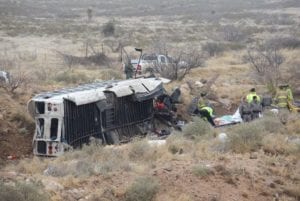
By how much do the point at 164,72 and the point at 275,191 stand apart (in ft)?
49.3

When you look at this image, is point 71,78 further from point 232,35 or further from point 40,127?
point 232,35

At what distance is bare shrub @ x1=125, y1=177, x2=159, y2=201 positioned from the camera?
9047 millimetres

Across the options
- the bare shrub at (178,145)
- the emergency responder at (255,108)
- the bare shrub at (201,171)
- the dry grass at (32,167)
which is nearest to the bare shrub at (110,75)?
the emergency responder at (255,108)

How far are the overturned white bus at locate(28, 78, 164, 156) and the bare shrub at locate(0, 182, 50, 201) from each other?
5.67m

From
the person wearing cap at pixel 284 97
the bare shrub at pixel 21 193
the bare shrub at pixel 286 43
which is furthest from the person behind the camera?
the bare shrub at pixel 286 43

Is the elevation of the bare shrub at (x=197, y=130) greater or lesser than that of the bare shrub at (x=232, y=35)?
greater

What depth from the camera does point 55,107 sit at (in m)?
14.1

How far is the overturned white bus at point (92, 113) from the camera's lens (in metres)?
14.1

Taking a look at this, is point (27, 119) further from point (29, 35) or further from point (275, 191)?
point (29, 35)

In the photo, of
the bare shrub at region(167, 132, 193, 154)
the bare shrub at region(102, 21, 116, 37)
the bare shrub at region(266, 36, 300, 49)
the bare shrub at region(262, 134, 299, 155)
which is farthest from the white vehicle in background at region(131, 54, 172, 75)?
the bare shrub at region(102, 21, 116, 37)

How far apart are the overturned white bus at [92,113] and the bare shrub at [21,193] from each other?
5667 millimetres

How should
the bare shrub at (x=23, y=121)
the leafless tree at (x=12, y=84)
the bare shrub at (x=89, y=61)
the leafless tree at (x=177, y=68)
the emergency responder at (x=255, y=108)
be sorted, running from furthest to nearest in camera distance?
the bare shrub at (x=89, y=61), the leafless tree at (x=177, y=68), the leafless tree at (x=12, y=84), the emergency responder at (x=255, y=108), the bare shrub at (x=23, y=121)

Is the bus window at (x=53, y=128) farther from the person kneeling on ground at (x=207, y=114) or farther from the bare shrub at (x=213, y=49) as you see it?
the bare shrub at (x=213, y=49)

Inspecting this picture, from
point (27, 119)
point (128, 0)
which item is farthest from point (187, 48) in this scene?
point (128, 0)
